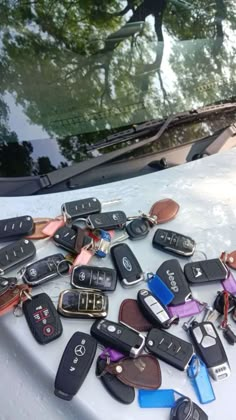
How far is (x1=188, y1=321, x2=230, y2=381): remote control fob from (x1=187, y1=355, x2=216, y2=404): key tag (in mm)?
13

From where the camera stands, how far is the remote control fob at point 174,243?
1.18 meters

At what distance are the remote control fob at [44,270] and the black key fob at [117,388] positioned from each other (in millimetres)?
267

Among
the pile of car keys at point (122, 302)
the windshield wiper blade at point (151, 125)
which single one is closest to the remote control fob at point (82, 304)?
the pile of car keys at point (122, 302)


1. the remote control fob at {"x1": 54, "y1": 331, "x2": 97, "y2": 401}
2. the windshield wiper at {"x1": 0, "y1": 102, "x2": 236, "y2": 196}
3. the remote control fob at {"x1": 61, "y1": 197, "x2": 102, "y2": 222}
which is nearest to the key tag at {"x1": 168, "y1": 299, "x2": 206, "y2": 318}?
the remote control fob at {"x1": 54, "y1": 331, "x2": 97, "y2": 401}

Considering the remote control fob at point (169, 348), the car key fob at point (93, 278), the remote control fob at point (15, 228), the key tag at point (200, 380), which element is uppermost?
the remote control fob at point (15, 228)

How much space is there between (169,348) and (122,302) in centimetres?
16

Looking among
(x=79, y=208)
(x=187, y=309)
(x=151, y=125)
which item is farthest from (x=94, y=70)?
(x=187, y=309)

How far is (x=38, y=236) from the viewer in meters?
1.20

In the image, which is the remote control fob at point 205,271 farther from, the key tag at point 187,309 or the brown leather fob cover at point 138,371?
the brown leather fob cover at point 138,371

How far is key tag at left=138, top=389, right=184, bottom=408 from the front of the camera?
2.98ft

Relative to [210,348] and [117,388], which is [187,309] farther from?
[117,388]

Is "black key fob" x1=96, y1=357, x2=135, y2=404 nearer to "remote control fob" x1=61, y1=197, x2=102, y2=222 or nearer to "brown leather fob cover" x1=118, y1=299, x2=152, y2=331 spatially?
"brown leather fob cover" x1=118, y1=299, x2=152, y2=331

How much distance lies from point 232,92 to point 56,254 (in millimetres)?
1036

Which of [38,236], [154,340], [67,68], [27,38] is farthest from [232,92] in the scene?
[154,340]
